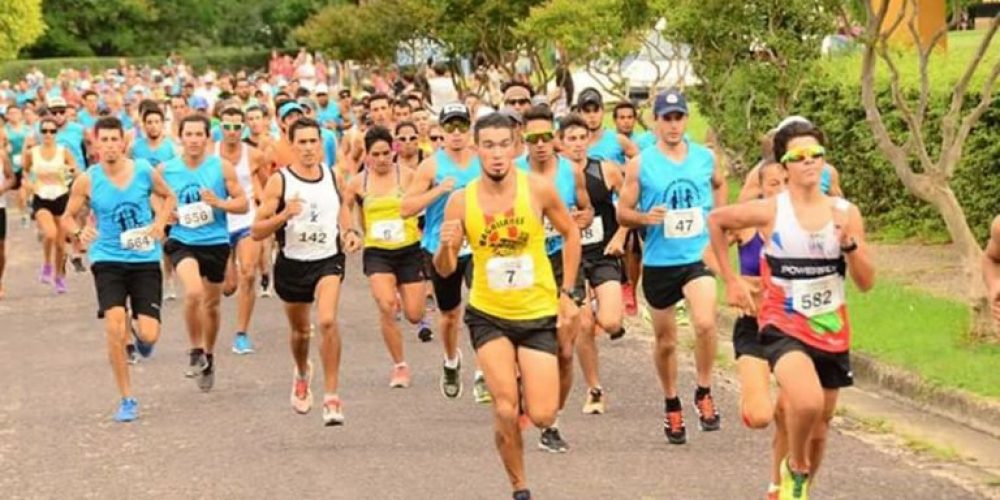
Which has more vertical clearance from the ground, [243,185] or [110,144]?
[110,144]

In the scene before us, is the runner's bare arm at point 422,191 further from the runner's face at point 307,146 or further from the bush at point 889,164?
the bush at point 889,164

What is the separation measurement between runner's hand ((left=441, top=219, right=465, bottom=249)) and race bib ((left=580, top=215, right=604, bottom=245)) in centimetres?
269


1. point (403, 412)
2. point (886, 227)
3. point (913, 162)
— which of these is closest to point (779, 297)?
point (403, 412)

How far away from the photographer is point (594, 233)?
1213cm

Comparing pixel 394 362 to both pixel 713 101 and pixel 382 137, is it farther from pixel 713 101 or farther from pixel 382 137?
pixel 713 101

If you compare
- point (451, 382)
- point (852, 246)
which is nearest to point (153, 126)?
point (451, 382)

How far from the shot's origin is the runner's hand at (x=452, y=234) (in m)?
9.29

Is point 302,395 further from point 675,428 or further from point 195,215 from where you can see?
point 195,215

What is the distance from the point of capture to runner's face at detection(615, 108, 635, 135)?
1530cm

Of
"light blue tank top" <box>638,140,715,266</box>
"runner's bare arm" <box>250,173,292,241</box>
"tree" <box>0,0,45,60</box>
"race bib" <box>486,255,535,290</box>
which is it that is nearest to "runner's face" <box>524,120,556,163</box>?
"light blue tank top" <box>638,140,715,266</box>

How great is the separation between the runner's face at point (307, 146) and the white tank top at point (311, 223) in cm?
12

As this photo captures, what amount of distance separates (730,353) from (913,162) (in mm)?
5472

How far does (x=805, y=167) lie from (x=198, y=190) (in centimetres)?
689

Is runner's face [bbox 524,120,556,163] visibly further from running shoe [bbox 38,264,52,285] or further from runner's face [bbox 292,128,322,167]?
running shoe [bbox 38,264,52,285]
